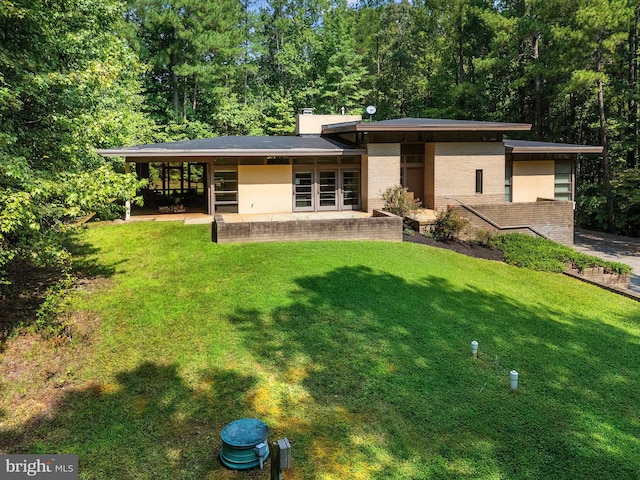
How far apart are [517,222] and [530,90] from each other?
731 inches

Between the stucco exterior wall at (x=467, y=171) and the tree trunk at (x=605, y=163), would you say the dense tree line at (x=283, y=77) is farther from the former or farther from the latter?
the stucco exterior wall at (x=467, y=171)

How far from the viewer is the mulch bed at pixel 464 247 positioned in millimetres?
15625

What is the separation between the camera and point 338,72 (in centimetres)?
3794

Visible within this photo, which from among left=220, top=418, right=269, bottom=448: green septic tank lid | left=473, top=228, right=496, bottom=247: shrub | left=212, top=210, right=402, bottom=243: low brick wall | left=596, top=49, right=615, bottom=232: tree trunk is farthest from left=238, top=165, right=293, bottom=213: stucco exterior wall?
left=596, top=49, right=615, bottom=232: tree trunk

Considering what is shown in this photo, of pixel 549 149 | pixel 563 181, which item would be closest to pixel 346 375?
pixel 549 149

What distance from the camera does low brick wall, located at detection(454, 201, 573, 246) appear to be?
17.9 meters

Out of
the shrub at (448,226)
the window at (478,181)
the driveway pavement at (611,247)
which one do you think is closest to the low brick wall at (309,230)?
the shrub at (448,226)

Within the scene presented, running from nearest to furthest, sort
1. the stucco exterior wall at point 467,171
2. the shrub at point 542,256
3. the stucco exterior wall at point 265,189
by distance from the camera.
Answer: the shrub at point 542,256 → the stucco exterior wall at point 265,189 → the stucco exterior wall at point 467,171

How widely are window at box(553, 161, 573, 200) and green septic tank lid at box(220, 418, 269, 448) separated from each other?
20517 millimetres

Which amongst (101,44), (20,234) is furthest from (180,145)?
(20,234)

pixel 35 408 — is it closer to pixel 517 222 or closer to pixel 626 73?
pixel 517 222

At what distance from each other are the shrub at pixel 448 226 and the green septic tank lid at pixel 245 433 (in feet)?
38.9

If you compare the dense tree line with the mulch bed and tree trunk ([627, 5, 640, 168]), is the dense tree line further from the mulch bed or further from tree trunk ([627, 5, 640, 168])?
the mulch bed

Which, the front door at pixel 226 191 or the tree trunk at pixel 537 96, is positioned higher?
the tree trunk at pixel 537 96
